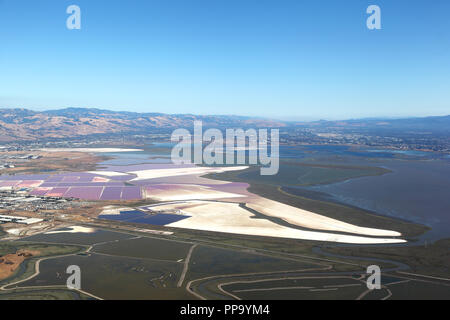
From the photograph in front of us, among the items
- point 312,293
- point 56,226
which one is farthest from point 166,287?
point 56,226

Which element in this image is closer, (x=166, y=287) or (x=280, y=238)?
(x=166, y=287)

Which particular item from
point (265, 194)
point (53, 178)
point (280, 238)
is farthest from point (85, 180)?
point (280, 238)

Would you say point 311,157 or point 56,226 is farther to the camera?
point 311,157

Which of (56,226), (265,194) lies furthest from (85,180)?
(265,194)

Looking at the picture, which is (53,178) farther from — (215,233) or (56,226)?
(215,233)
